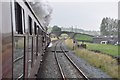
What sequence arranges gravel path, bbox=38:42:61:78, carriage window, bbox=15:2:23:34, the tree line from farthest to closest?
the tree line, gravel path, bbox=38:42:61:78, carriage window, bbox=15:2:23:34

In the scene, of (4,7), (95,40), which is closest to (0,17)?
(4,7)

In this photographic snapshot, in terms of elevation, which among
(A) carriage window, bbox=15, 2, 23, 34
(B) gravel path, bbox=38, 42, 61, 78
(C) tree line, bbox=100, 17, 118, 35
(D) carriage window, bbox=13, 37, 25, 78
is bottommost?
(B) gravel path, bbox=38, 42, 61, 78

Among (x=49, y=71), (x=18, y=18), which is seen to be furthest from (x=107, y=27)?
(x=18, y=18)

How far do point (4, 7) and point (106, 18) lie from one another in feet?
286

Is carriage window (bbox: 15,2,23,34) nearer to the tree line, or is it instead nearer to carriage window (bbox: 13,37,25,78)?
carriage window (bbox: 13,37,25,78)

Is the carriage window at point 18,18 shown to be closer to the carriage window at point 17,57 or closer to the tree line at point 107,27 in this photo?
the carriage window at point 17,57

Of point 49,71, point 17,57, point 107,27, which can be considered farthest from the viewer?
Result: point 107,27

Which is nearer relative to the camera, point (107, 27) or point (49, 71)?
point (49, 71)

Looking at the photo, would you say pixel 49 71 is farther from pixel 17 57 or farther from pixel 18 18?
pixel 18 18

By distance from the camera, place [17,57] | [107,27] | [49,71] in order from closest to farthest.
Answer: [17,57] < [49,71] < [107,27]

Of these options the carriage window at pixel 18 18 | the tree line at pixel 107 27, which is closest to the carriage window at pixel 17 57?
the carriage window at pixel 18 18

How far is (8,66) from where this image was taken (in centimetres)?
191

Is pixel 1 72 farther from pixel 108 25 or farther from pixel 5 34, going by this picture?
pixel 108 25

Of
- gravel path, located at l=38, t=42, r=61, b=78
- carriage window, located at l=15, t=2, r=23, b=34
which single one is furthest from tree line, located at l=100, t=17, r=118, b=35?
carriage window, located at l=15, t=2, r=23, b=34
